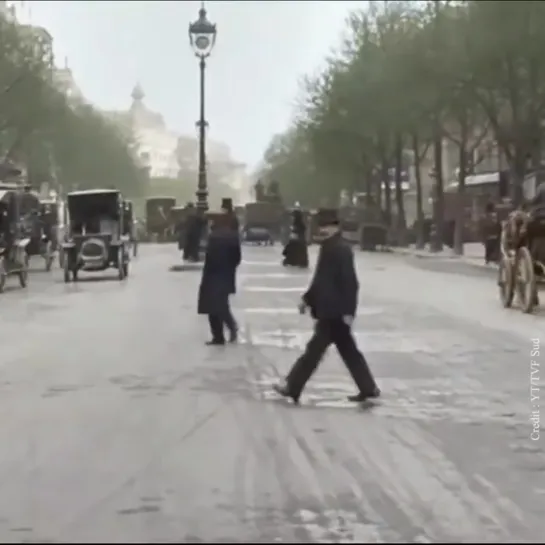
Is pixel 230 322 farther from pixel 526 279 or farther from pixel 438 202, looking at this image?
pixel 438 202

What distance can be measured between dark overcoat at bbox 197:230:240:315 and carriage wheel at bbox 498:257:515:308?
22.9 feet

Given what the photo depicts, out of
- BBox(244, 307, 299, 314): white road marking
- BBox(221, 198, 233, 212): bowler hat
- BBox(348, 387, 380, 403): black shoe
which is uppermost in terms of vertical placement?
BBox(221, 198, 233, 212): bowler hat

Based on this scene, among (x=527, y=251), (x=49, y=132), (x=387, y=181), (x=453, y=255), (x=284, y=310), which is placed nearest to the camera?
(x=527, y=251)

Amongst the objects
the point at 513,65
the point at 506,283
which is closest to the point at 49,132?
the point at 513,65

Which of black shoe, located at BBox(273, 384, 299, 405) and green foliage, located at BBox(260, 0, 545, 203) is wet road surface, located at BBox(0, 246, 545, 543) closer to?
black shoe, located at BBox(273, 384, 299, 405)

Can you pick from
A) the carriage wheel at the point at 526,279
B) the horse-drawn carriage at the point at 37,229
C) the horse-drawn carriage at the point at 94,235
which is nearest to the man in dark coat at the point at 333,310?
the carriage wheel at the point at 526,279

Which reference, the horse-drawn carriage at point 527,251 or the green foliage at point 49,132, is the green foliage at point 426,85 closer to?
the green foliage at point 49,132

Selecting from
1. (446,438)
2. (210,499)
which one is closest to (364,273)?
(446,438)

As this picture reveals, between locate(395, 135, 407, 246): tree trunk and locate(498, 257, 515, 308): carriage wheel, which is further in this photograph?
locate(395, 135, 407, 246): tree trunk

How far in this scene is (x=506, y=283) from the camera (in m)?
27.4

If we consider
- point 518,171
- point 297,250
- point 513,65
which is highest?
point 513,65

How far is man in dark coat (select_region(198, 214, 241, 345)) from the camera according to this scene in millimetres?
20938

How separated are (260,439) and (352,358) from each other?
8.98ft

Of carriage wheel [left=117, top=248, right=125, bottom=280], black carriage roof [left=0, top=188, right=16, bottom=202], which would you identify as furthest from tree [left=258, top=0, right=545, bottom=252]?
black carriage roof [left=0, top=188, right=16, bottom=202]
